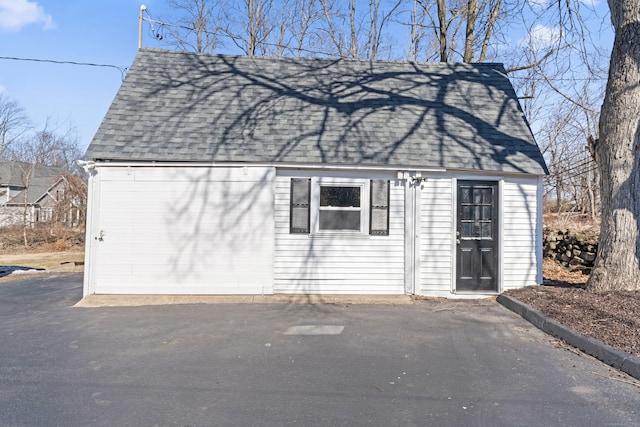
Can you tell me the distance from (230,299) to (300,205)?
2.31 m

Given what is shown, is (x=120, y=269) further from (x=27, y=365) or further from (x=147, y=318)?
(x=27, y=365)

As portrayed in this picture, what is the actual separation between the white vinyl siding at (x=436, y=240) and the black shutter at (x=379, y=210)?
2.34ft

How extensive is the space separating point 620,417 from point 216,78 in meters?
10.1

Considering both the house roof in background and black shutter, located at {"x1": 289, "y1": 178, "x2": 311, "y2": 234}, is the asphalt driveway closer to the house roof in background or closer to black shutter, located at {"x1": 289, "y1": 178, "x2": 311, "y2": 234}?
black shutter, located at {"x1": 289, "y1": 178, "x2": 311, "y2": 234}

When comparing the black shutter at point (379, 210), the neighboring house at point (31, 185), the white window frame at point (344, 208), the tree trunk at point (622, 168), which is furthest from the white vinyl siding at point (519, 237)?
the neighboring house at point (31, 185)

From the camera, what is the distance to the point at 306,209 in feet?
28.3

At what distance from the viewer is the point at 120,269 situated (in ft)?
27.6

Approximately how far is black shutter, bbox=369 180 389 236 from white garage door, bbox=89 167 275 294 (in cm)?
206

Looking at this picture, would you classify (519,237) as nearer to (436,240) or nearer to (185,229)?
(436,240)

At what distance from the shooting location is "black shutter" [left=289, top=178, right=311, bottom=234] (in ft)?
28.1

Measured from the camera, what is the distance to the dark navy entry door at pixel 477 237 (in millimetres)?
8695

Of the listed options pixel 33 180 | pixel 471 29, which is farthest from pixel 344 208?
pixel 33 180

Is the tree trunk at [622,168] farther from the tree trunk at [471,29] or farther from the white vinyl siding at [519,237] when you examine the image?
the tree trunk at [471,29]

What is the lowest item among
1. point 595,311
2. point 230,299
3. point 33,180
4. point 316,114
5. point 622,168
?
point 230,299
